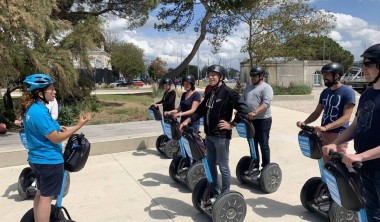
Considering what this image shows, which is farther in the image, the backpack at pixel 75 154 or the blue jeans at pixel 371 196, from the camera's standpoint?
the backpack at pixel 75 154

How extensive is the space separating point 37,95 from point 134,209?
7.01 feet

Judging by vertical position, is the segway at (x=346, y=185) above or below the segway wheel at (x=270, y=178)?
above

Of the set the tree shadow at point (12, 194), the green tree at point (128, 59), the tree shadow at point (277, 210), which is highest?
the green tree at point (128, 59)

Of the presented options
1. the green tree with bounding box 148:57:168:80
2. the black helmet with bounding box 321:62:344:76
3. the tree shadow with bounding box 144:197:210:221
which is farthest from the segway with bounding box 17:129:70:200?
the green tree with bounding box 148:57:168:80

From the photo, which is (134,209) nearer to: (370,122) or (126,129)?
(370,122)

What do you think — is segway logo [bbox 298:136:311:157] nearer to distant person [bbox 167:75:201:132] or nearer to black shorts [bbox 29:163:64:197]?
distant person [bbox 167:75:201:132]

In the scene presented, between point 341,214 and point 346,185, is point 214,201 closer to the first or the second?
point 341,214

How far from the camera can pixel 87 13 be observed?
1505cm

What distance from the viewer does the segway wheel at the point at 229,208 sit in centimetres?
355

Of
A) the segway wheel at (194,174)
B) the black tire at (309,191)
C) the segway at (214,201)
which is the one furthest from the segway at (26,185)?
the black tire at (309,191)

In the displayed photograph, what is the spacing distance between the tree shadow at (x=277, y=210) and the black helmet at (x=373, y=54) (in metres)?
2.23

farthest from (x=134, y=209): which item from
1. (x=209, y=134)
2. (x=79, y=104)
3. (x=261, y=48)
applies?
(x=261, y=48)

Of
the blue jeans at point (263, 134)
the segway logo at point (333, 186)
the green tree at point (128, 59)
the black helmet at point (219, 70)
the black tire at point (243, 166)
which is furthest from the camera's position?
the green tree at point (128, 59)

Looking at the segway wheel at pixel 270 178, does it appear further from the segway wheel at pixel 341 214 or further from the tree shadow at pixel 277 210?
the segway wheel at pixel 341 214
